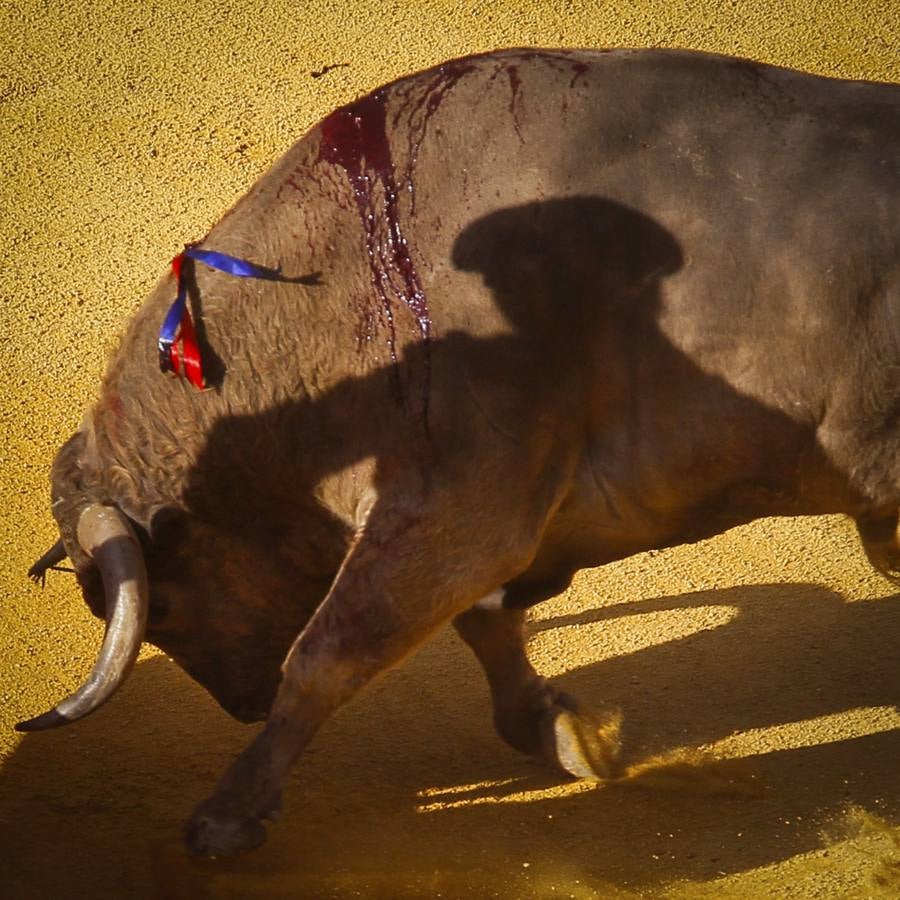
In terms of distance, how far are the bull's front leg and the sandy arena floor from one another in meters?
0.30

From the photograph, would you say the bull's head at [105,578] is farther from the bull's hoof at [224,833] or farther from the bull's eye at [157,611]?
the bull's hoof at [224,833]

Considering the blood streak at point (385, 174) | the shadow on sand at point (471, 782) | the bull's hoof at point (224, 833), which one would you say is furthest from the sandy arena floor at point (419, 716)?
→ the blood streak at point (385, 174)

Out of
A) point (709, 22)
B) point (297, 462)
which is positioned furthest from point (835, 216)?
point (709, 22)

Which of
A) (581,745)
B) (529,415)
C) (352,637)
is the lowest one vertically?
(581,745)

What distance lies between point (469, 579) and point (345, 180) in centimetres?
127

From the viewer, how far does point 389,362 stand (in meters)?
4.56

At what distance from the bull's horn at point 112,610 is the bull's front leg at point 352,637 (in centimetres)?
47

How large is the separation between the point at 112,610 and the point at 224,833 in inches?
30.2

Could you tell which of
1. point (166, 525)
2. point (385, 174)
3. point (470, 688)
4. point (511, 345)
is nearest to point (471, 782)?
point (470, 688)

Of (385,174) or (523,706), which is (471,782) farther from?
(385,174)

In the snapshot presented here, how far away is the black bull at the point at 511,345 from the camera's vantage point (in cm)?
453

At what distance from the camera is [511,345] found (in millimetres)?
4488

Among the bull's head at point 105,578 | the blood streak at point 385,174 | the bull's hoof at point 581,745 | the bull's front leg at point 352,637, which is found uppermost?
the blood streak at point 385,174

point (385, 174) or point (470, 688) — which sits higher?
point (385, 174)
